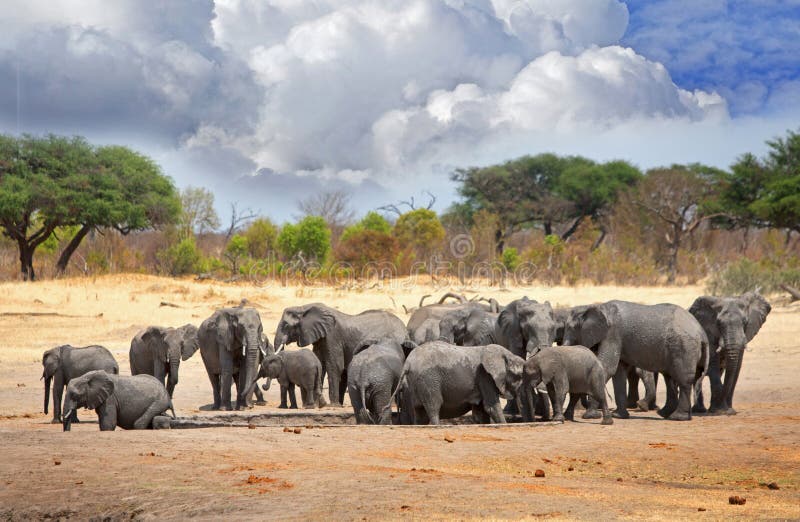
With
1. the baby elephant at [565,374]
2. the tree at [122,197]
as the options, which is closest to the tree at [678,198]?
the tree at [122,197]

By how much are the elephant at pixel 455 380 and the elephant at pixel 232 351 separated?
3415 mm

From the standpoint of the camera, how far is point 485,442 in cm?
1099

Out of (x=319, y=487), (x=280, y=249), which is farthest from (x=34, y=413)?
(x=280, y=249)

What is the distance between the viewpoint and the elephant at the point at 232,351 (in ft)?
51.0

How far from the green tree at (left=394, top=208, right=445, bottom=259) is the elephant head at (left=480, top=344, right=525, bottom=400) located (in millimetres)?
34939

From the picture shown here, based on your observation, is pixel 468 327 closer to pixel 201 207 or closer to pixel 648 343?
pixel 648 343

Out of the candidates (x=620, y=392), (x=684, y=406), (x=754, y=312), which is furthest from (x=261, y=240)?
(x=684, y=406)

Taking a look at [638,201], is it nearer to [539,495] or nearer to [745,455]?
[745,455]

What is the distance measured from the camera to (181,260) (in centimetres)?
4659

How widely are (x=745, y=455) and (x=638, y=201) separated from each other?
42444 millimetres

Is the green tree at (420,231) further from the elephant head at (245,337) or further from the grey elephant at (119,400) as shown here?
the grey elephant at (119,400)

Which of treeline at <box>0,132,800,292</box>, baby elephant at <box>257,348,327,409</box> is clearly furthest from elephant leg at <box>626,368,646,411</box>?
treeline at <box>0,132,800,292</box>

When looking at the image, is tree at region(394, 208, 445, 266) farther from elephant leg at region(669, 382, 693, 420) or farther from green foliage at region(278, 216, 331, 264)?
elephant leg at region(669, 382, 693, 420)

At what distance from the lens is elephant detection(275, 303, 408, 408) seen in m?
16.9
